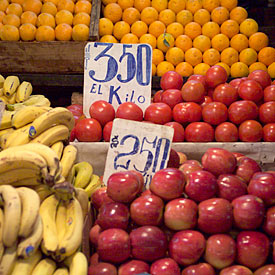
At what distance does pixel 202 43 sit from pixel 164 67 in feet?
1.35

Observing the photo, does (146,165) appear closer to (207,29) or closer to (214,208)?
(214,208)

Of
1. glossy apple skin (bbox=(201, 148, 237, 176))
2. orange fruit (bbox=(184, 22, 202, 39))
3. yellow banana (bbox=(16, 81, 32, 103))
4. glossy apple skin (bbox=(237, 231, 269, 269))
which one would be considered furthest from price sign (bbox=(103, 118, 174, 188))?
orange fruit (bbox=(184, 22, 202, 39))

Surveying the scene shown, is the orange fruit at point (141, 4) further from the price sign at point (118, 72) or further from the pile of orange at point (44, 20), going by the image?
the price sign at point (118, 72)

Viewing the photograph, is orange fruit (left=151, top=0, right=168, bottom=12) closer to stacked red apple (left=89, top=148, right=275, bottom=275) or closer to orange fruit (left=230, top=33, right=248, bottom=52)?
orange fruit (left=230, top=33, right=248, bottom=52)

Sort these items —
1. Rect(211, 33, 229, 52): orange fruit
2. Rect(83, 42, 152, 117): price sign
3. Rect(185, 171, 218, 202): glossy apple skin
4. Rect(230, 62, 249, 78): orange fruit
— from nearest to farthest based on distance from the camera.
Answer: Rect(185, 171, 218, 202): glossy apple skin
Rect(83, 42, 152, 117): price sign
Rect(230, 62, 249, 78): orange fruit
Rect(211, 33, 229, 52): orange fruit

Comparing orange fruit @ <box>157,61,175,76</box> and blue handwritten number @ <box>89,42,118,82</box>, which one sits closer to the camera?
blue handwritten number @ <box>89,42,118,82</box>

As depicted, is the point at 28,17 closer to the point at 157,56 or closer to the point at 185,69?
the point at 157,56

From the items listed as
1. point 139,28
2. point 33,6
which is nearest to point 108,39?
point 139,28

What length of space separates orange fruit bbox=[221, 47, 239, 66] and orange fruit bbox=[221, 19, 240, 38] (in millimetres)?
174

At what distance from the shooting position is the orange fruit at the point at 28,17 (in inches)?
120

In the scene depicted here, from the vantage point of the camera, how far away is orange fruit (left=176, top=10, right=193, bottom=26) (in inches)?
123

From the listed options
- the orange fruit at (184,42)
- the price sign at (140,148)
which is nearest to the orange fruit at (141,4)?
the orange fruit at (184,42)

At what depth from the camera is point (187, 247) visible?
110 cm

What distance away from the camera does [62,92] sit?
3.30 metres
